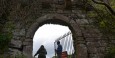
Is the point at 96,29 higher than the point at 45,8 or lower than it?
lower

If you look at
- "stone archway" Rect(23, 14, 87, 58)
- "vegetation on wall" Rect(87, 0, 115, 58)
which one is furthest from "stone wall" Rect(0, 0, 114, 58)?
"vegetation on wall" Rect(87, 0, 115, 58)

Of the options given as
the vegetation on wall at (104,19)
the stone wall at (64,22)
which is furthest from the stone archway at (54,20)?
the vegetation on wall at (104,19)

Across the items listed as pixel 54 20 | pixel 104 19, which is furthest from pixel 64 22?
pixel 104 19

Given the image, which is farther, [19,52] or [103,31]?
[103,31]

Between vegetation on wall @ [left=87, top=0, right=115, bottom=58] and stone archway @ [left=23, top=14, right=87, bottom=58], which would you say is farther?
vegetation on wall @ [left=87, top=0, right=115, bottom=58]

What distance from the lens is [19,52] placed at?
8828 millimetres

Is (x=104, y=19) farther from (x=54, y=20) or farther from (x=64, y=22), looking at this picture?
(x=54, y=20)

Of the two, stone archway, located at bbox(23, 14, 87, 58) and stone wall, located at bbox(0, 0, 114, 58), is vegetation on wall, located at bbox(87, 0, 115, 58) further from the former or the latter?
stone archway, located at bbox(23, 14, 87, 58)

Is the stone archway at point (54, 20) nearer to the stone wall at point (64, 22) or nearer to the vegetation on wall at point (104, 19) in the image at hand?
the stone wall at point (64, 22)

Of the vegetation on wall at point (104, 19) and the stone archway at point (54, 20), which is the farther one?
the vegetation on wall at point (104, 19)

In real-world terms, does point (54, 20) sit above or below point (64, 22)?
above

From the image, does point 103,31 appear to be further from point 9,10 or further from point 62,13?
point 9,10

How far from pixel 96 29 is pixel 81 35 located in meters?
0.68

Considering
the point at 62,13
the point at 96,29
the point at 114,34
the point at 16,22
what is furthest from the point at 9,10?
the point at 114,34
